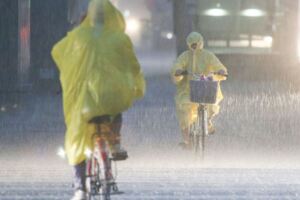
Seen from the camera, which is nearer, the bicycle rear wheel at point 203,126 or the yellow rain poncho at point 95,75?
the yellow rain poncho at point 95,75

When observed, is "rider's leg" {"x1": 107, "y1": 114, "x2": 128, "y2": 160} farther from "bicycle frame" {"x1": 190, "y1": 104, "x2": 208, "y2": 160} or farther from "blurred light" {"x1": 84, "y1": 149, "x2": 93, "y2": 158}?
"bicycle frame" {"x1": 190, "y1": 104, "x2": 208, "y2": 160}

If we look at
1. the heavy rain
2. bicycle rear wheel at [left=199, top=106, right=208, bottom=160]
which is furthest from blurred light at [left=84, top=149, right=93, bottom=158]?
bicycle rear wheel at [left=199, top=106, right=208, bottom=160]

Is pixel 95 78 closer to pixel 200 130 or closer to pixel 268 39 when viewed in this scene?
pixel 200 130

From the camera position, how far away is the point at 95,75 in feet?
28.0

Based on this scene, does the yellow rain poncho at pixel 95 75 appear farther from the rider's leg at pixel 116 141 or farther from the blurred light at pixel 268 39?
the blurred light at pixel 268 39

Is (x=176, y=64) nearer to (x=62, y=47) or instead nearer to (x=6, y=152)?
(x=6, y=152)

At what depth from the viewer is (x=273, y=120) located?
70.2ft

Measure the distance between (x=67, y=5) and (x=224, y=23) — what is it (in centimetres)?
1028

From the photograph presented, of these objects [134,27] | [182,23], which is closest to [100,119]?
[182,23]

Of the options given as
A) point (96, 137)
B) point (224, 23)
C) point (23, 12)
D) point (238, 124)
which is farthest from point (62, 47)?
point (224, 23)

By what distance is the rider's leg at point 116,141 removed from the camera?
8414 mm

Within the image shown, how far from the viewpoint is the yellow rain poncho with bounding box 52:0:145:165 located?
851 centimetres

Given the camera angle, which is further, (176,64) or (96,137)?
(176,64)

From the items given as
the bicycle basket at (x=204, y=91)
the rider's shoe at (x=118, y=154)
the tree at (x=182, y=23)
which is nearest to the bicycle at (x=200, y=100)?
the bicycle basket at (x=204, y=91)
